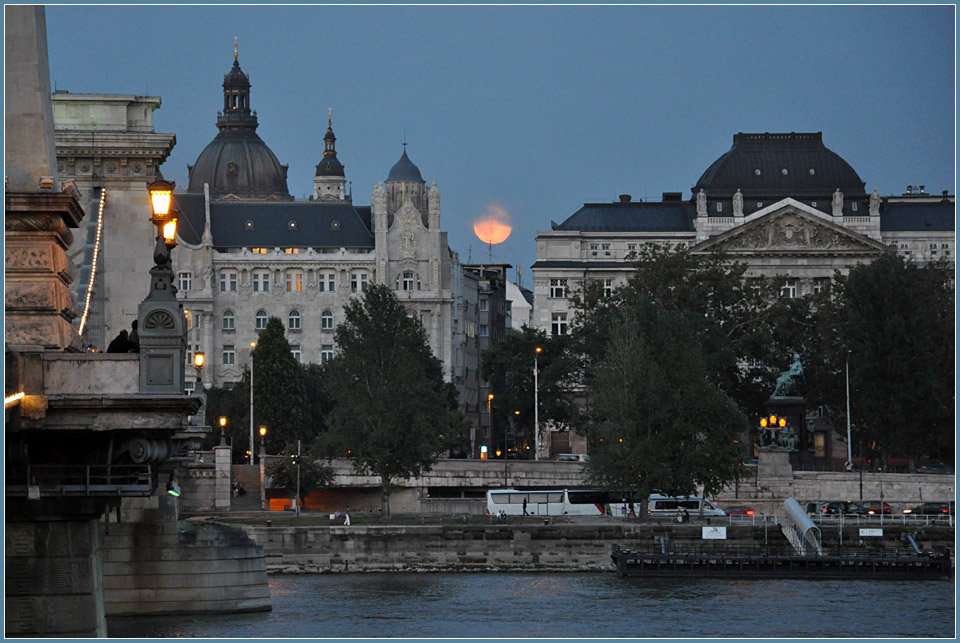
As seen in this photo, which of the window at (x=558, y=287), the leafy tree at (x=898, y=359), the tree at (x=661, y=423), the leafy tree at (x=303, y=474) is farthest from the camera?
the window at (x=558, y=287)

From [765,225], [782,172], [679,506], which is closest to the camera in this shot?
[679,506]

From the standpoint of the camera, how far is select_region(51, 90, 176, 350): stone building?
246 feet

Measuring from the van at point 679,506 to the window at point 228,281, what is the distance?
8256 centimetres

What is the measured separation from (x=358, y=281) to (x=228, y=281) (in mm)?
11112

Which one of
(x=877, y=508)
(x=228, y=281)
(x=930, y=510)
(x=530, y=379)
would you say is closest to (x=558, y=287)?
(x=530, y=379)

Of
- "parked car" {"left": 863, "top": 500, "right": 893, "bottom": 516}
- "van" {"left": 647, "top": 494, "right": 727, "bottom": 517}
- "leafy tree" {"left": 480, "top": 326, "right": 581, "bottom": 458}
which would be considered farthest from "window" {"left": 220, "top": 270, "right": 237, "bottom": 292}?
"parked car" {"left": 863, "top": 500, "right": 893, "bottom": 516}

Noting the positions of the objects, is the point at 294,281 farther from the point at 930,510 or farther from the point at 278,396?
the point at 930,510

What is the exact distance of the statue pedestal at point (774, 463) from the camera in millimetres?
120875

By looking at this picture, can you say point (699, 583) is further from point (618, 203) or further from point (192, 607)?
point (618, 203)

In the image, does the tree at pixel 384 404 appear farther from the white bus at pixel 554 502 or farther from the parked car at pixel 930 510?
the parked car at pixel 930 510

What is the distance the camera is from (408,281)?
195125mm

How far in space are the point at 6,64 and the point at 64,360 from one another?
17.8 ft

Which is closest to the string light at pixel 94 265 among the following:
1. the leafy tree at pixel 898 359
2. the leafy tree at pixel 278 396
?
the leafy tree at pixel 898 359

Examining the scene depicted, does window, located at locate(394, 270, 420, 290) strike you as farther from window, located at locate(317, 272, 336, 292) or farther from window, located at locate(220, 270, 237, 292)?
window, located at locate(220, 270, 237, 292)
